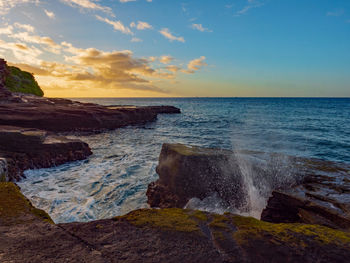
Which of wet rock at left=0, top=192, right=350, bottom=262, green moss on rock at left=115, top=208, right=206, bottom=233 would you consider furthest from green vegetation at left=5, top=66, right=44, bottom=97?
green moss on rock at left=115, top=208, right=206, bottom=233

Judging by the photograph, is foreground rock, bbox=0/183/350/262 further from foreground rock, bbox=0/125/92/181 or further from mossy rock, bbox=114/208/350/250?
foreground rock, bbox=0/125/92/181

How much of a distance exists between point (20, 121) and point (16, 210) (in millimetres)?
21611

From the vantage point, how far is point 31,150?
39.4ft

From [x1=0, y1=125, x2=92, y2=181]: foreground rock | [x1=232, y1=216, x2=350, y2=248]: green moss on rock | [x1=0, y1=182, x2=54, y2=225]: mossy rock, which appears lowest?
[x1=0, y1=125, x2=92, y2=181]: foreground rock

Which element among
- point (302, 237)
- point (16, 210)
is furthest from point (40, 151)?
point (302, 237)

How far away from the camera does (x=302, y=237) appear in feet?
9.38

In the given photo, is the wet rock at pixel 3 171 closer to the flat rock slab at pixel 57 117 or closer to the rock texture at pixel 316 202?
the rock texture at pixel 316 202

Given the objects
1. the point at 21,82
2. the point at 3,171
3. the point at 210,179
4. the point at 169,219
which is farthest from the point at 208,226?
the point at 21,82

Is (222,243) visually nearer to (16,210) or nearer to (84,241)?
(84,241)

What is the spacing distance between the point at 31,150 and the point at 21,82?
63.3m

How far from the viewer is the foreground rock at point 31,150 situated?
1115cm

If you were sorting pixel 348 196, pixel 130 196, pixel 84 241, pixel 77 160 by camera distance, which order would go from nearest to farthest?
pixel 84 241, pixel 348 196, pixel 130 196, pixel 77 160

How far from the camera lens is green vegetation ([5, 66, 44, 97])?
181ft

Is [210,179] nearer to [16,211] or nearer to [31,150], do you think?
[16,211]
